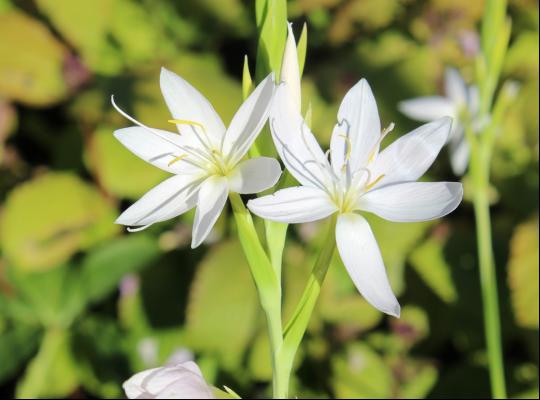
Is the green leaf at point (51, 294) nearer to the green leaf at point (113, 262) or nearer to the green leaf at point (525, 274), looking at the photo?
the green leaf at point (113, 262)

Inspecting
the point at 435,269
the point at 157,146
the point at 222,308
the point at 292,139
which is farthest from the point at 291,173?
the point at 435,269

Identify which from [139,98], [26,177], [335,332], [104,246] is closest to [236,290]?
[335,332]

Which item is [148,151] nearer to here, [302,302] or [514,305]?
[302,302]

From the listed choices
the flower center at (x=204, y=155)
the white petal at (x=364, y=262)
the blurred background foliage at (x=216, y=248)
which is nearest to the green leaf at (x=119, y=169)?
the blurred background foliage at (x=216, y=248)

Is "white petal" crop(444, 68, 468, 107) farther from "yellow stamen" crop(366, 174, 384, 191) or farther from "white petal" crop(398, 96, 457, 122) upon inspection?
"yellow stamen" crop(366, 174, 384, 191)

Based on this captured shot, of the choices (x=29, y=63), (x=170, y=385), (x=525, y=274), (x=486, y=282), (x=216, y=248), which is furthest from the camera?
(x=29, y=63)

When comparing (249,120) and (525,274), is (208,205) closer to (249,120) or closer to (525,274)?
(249,120)

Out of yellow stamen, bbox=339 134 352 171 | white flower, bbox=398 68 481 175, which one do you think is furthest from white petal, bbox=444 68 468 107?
yellow stamen, bbox=339 134 352 171
